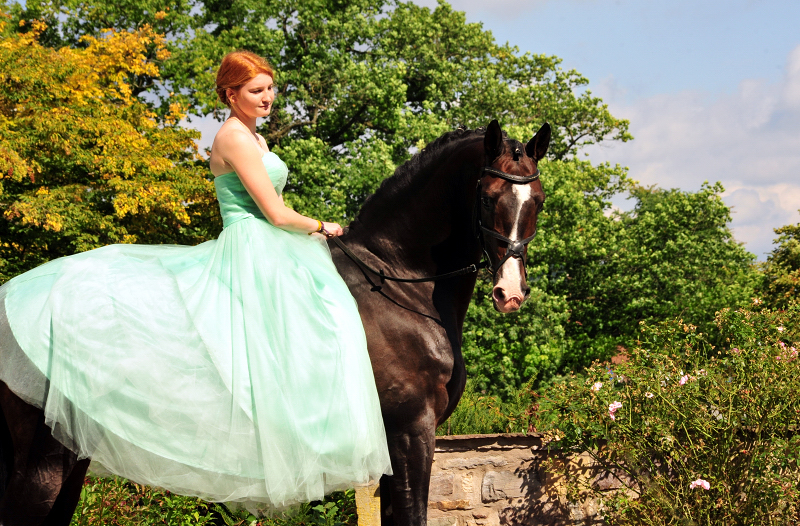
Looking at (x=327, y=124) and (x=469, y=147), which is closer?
(x=469, y=147)

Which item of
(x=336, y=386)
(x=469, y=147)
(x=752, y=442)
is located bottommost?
(x=752, y=442)

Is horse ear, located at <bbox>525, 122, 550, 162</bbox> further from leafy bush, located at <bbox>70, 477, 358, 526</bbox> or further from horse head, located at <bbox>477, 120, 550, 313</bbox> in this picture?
leafy bush, located at <bbox>70, 477, 358, 526</bbox>

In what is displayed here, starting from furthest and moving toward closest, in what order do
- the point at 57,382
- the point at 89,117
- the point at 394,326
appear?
the point at 89,117
the point at 394,326
the point at 57,382

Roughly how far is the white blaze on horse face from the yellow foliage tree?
1151 centimetres

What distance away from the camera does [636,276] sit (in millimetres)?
19297

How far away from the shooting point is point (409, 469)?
10.1ft

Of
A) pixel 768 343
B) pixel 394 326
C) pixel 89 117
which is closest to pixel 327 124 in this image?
pixel 89 117

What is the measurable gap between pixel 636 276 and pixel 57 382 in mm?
18798

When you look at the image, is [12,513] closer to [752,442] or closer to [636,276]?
[752,442]

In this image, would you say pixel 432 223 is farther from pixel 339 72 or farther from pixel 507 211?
pixel 339 72

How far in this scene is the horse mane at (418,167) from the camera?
3.50 metres

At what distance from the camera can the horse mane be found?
11.5ft

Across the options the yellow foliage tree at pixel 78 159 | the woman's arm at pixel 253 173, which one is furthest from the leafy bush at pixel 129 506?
the yellow foliage tree at pixel 78 159

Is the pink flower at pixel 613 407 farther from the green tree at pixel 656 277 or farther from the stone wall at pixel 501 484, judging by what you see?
the green tree at pixel 656 277
